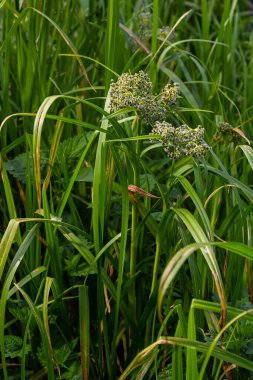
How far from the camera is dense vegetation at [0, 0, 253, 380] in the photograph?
142 centimetres

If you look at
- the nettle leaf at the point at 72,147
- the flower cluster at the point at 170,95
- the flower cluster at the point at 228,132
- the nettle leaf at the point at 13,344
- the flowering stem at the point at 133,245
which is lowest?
the nettle leaf at the point at 13,344

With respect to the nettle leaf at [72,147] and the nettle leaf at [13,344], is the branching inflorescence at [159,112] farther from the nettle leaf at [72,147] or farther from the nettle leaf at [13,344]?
the nettle leaf at [13,344]

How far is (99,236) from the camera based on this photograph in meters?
1.59

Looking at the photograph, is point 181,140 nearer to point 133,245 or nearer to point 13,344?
point 133,245

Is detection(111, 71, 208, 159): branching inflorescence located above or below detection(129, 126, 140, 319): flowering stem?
above

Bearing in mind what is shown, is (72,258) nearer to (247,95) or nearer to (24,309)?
(24,309)

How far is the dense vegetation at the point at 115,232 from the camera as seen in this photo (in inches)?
56.1

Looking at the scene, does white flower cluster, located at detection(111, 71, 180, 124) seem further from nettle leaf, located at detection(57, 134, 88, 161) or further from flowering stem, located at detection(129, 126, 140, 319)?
nettle leaf, located at detection(57, 134, 88, 161)

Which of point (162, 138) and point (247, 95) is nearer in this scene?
point (162, 138)

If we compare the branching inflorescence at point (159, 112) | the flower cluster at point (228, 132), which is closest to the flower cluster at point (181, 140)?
the branching inflorescence at point (159, 112)

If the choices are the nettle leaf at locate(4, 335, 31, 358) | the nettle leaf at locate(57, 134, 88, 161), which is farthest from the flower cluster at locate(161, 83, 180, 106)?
the nettle leaf at locate(4, 335, 31, 358)

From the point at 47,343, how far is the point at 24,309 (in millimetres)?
226

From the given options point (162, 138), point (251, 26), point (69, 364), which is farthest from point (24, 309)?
point (251, 26)

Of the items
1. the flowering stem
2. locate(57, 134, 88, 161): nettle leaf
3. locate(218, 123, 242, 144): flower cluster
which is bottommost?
the flowering stem
